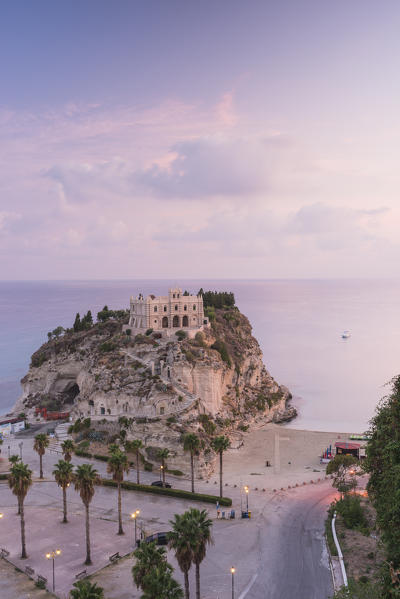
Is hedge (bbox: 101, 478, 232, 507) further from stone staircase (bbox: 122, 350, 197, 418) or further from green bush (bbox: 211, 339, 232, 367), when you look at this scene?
green bush (bbox: 211, 339, 232, 367)

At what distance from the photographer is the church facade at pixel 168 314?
95.6 meters

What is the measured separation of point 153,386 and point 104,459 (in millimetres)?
14779

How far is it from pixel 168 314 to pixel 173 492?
1892 inches

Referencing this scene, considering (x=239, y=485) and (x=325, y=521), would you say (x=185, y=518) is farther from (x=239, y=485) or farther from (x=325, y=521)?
(x=239, y=485)

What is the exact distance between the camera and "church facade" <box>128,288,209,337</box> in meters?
95.6

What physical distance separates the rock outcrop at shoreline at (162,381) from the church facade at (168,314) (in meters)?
3.02

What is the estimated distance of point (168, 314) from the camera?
323ft

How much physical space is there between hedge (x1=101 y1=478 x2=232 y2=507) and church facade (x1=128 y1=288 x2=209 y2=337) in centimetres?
3876

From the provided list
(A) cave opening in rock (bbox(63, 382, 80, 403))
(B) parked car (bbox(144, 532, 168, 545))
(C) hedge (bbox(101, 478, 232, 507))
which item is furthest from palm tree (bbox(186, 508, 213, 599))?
(A) cave opening in rock (bbox(63, 382, 80, 403))

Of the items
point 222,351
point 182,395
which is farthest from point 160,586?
point 222,351

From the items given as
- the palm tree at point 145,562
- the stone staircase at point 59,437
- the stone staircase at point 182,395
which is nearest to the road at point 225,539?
the palm tree at point 145,562

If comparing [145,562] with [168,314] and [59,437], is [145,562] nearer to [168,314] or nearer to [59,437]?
[59,437]

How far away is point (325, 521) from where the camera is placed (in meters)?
48.3

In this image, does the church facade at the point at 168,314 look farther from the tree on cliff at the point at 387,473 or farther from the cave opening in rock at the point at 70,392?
the tree on cliff at the point at 387,473
